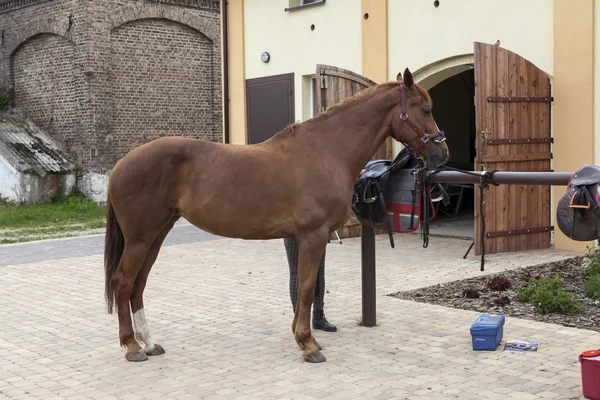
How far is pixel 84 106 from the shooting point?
744 inches

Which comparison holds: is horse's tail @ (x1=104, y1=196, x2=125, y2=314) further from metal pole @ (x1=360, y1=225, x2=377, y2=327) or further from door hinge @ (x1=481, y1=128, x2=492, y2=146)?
door hinge @ (x1=481, y1=128, x2=492, y2=146)

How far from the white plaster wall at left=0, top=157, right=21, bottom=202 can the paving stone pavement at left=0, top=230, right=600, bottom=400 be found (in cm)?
997

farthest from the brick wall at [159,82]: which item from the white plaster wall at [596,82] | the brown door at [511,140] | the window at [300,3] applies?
the white plaster wall at [596,82]

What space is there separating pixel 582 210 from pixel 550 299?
8.96 feet

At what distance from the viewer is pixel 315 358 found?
5387 millimetres

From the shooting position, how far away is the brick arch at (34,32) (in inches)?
755

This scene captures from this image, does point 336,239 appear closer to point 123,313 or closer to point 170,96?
point 123,313

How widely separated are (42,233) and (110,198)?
9.57 meters

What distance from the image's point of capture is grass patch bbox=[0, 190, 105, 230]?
Answer: 15.9 m

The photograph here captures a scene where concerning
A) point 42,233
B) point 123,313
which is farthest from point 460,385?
point 42,233

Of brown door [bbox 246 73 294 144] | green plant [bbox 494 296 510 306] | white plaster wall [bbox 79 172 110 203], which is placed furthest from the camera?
white plaster wall [bbox 79 172 110 203]

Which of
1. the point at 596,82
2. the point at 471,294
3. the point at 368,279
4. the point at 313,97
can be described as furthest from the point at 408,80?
the point at 313,97

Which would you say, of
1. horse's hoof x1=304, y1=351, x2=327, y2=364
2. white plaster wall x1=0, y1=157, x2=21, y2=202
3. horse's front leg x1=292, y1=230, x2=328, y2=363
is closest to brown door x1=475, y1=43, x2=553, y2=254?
horse's front leg x1=292, y1=230, x2=328, y2=363

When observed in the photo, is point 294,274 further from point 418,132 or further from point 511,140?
point 511,140
